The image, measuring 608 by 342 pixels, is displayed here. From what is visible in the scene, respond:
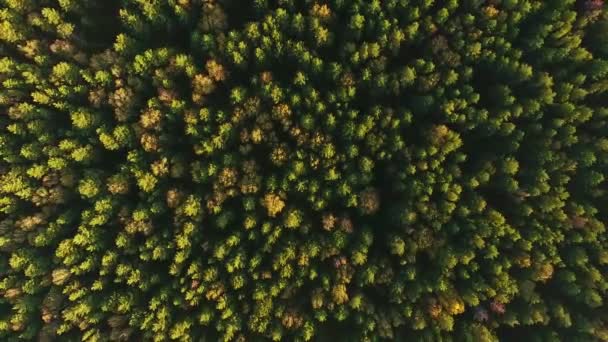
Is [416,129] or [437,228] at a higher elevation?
[416,129]

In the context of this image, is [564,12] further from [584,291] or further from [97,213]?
[97,213]

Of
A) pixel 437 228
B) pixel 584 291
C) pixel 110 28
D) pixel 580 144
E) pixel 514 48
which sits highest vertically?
pixel 110 28

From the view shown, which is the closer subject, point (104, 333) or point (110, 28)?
point (104, 333)

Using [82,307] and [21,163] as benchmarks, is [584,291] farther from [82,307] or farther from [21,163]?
[21,163]

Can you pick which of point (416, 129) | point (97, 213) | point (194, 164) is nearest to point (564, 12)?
point (416, 129)

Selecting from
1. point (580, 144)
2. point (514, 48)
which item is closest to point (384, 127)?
point (514, 48)

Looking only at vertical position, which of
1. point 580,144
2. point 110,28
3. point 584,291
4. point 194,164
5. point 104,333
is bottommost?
point 584,291

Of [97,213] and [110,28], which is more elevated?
[110,28]
